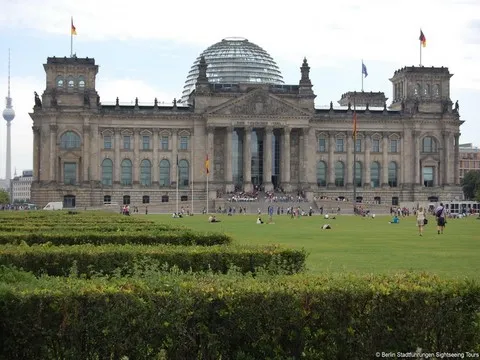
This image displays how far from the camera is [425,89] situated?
14500 centimetres

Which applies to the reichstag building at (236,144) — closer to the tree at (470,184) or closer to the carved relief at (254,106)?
the carved relief at (254,106)

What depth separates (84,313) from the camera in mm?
13523

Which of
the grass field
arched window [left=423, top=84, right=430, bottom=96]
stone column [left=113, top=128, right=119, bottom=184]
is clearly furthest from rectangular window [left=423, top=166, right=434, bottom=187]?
the grass field

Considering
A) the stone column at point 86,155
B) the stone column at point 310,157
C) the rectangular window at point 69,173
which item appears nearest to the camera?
the stone column at point 86,155

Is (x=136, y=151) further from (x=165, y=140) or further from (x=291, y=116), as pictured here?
(x=291, y=116)

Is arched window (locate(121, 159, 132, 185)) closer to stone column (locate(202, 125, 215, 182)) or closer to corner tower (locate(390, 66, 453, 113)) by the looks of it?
A: stone column (locate(202, 125, 215, 182))

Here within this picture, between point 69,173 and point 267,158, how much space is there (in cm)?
3290

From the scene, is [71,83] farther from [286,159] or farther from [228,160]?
[286,159]

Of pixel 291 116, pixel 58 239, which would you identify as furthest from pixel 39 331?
pixel 291 116

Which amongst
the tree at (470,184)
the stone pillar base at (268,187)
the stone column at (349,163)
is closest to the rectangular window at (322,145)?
the stone column at (349,163)

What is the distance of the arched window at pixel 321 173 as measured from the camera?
14088 cm

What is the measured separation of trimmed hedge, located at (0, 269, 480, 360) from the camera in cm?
1349

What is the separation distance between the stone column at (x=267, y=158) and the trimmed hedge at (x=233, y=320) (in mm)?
119935

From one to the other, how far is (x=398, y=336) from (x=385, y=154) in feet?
426
